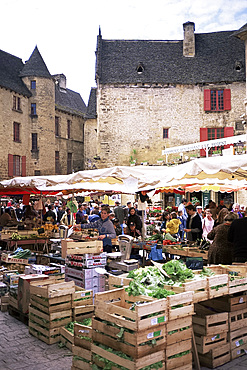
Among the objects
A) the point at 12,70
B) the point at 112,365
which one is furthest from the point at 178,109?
the point at 112,365

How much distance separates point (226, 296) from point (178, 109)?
2444cm

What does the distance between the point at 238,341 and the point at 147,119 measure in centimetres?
2438

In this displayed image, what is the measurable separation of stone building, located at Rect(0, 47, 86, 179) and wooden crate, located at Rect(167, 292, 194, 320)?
28641 mm

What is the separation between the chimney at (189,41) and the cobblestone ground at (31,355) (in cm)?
2799

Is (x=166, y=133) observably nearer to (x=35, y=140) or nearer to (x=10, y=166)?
(x=35, y=140)

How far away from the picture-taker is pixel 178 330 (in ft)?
13.1

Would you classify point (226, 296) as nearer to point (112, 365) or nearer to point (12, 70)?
point (112, 365)

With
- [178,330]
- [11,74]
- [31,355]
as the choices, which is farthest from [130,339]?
[11,74]

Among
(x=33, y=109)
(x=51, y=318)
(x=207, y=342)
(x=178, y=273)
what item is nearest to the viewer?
(x=207, y=342)

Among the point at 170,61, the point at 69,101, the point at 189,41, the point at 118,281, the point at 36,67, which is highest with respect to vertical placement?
the point at 189,41

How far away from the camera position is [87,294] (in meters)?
5.64

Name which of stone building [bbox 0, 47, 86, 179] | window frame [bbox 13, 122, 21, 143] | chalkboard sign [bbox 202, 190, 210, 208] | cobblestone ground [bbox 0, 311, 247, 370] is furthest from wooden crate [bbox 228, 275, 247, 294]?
window frame [bbox 13, 122, 21, 143]

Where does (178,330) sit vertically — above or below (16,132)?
below

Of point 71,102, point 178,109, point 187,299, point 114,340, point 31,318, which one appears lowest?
point 31,318
